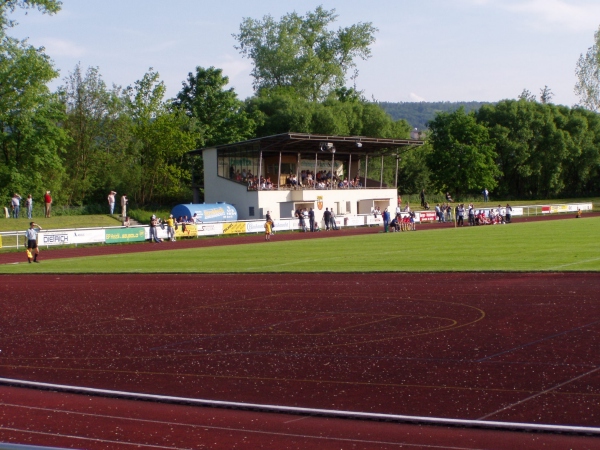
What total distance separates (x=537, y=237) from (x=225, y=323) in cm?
2533

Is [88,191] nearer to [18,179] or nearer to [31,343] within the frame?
[18,179]

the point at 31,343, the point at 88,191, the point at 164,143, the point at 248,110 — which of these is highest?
the point at 248,110

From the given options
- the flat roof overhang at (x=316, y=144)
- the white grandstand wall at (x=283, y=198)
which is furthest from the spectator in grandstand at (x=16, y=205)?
the flat roof overhang at (x=316, y=144)

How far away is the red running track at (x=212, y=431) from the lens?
7.46 metres

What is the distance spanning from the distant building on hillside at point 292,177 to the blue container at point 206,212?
9.87 ft

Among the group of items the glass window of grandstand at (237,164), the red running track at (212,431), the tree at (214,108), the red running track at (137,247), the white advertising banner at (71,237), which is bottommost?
the red running track at (212,431)

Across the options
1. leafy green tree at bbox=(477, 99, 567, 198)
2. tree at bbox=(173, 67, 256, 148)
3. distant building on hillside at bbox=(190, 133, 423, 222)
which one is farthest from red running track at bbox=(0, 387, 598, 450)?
leafy green tree at bbox=(477, 99, 567, 198)

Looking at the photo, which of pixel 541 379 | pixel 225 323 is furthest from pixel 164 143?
pixel 541 379

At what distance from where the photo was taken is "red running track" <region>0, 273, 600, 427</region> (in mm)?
9289

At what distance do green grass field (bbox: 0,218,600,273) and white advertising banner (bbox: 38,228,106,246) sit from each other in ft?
25.3

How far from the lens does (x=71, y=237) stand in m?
43.9

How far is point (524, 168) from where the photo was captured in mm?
93375

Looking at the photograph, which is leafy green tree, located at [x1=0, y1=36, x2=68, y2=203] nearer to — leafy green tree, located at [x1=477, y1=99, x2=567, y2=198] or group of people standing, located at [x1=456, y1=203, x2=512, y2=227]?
group of people standing, located at [x1=456, y1=203, x2=512, y2=227]

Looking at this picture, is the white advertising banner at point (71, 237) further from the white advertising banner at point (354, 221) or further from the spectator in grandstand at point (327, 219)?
the white advertising banner at point (354, 221)
